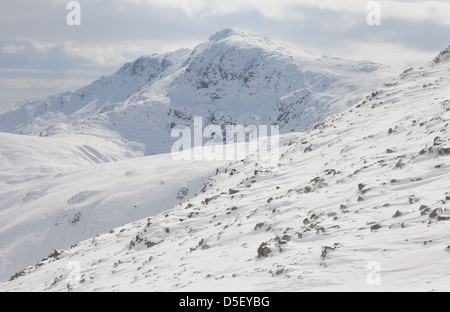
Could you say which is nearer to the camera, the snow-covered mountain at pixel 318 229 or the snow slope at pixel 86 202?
the snow-covered mountain at pixel 318 229

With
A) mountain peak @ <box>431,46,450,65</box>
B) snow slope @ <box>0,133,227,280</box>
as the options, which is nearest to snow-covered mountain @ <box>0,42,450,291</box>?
mountain peak @ <box>431,46,450,65</box>

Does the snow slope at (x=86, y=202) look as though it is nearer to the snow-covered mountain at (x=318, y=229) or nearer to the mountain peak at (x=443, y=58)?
the snow-covered mountain at (x=318, y=229)

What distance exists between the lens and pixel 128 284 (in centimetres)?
1295

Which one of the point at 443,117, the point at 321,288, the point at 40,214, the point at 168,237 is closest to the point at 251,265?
the point at 321,288

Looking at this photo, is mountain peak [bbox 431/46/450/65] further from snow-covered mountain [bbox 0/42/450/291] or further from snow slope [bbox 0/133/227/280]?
snow slope [bbox 0/133/227/280]

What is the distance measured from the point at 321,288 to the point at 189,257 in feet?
21.4

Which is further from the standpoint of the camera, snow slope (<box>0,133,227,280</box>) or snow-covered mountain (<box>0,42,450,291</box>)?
snow slope (<box>0,133,227,280</box>)

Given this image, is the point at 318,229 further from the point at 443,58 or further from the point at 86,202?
the point at 86,202

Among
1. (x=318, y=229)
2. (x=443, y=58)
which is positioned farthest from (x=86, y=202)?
(x=443, y=58)

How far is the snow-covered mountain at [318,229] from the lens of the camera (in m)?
9.19

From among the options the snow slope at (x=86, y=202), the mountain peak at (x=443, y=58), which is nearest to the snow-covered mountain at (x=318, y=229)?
the mountain peak at (x=443, y=58)

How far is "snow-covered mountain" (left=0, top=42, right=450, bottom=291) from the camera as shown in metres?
9.19

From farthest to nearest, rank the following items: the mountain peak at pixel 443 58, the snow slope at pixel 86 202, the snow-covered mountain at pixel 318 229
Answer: the snow slope at pixel 86 202 < the mountain peak at pixel 443 58 < the snow-covered mountain at pixel 318 229

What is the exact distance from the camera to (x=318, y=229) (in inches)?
470
